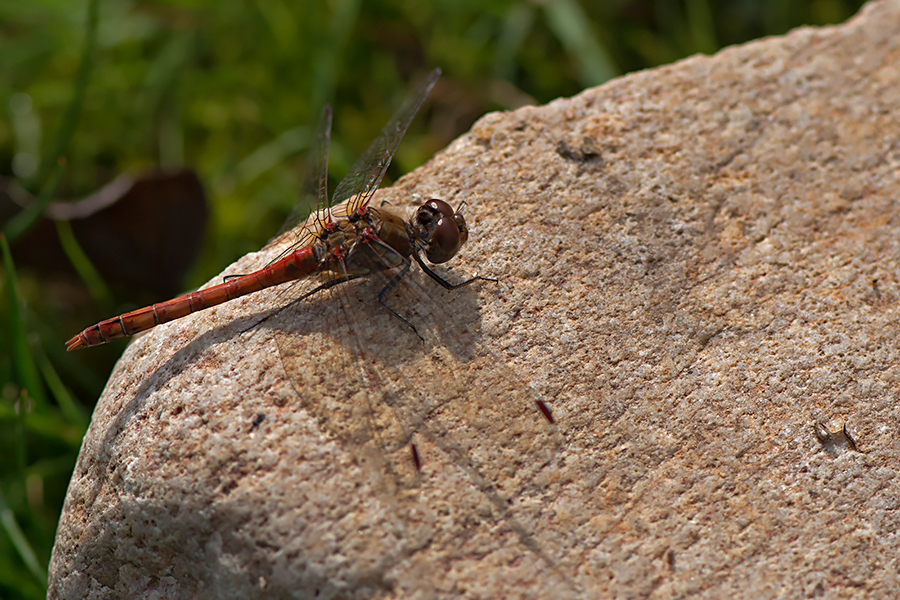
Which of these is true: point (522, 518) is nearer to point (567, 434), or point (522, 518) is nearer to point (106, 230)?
point (567, 434)

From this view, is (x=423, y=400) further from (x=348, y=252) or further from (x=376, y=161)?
(x=376, y=161)

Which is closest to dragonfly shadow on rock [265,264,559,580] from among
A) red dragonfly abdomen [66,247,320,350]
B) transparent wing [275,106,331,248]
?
red dragonfly abdomen [66,247,320,350]

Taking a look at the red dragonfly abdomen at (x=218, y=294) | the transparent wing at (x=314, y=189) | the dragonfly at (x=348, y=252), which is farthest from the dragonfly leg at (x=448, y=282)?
the transparent wing at (x=314, y=189)

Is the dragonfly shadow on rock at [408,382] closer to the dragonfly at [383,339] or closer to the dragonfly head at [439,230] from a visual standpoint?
the dragonfly at [383,339]

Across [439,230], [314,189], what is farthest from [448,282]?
[314,189]

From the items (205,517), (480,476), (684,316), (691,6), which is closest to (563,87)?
(691,6)

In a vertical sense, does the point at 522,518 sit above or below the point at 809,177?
below
